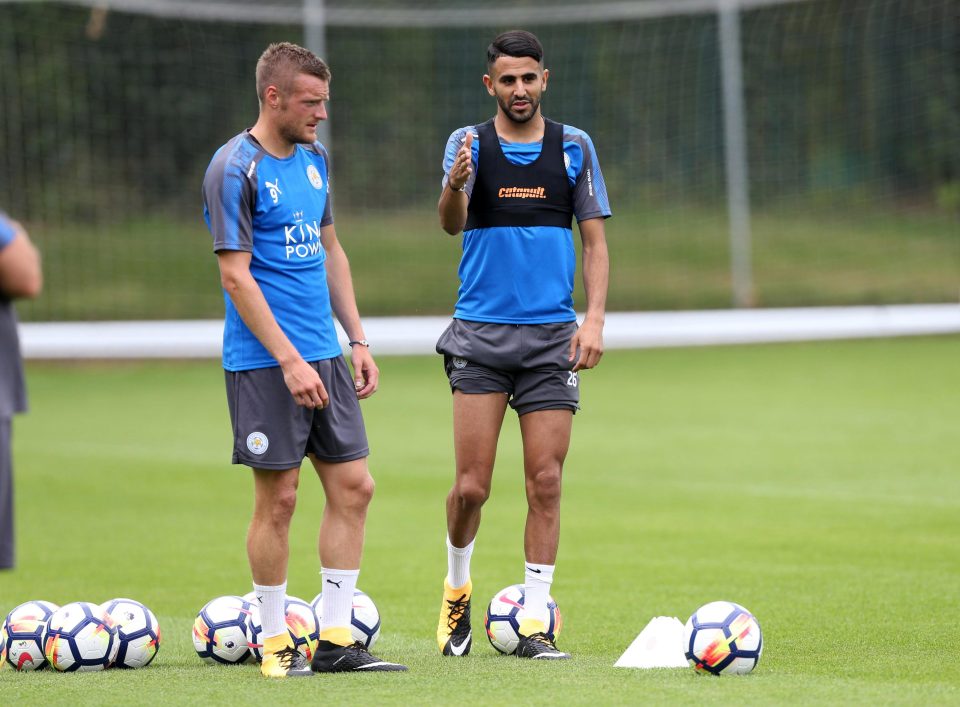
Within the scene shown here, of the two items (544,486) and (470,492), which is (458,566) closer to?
(470,492)

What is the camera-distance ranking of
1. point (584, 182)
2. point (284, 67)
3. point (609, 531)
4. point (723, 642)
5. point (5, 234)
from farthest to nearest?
point (609, 531)
point (584, 182)
point (284, 67)
point (723, 642)
point (5, 234)

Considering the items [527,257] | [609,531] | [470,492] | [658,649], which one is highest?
[527,257]

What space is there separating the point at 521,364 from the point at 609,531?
3.78m

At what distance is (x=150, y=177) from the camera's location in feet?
65.3

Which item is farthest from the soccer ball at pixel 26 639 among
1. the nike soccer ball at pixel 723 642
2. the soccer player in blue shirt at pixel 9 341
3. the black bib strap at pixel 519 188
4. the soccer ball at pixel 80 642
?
the nike soccer ball at pixel 723 642

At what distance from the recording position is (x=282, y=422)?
571 cm

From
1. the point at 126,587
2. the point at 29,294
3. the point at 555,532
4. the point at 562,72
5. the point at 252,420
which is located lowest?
the point at 126,587

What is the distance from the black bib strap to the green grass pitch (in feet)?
5.69

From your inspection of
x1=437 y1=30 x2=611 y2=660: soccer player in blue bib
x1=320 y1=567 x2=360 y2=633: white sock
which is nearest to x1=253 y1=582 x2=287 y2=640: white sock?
x1=320 y1=567 x2=360 y2=633: white sock

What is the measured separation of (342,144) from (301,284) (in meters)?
15.2

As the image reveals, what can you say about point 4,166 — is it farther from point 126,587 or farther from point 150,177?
point 126,587

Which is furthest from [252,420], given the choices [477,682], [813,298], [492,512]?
[813,298]

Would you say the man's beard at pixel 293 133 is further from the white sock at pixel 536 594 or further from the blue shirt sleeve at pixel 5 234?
the white sock at pixel 536 594

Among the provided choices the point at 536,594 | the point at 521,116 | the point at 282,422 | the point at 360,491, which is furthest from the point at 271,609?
the point at 521,116
